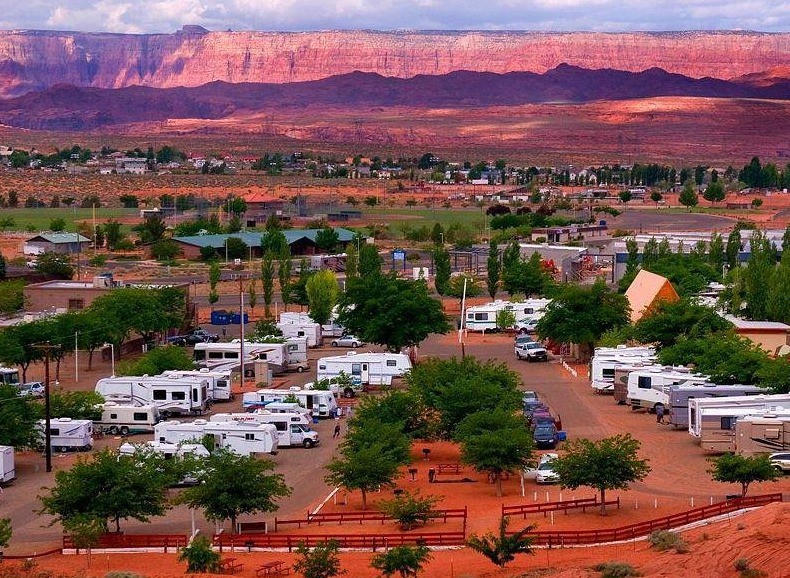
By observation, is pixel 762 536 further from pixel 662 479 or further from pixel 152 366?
pixel 152 366

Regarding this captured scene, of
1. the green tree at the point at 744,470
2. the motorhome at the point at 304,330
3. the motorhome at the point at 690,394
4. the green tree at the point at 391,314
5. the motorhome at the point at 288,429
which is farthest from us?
the motorhome at the point at 304,330

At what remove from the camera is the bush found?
22812 mm

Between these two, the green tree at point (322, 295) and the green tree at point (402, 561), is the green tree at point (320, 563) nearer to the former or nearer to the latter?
the green tree at point (402, 561)

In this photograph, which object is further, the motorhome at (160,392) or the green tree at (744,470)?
the motorhome at (160,392)

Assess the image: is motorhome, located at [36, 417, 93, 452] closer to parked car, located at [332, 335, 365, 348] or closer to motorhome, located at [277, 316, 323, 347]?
motorhome, located at [277, 316, 323, 347]

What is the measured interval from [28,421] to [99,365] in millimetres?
14594

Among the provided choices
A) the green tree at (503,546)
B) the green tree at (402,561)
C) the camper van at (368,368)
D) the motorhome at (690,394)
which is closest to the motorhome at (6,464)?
the green tree at (402,561)

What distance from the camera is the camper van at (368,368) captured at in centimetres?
4353

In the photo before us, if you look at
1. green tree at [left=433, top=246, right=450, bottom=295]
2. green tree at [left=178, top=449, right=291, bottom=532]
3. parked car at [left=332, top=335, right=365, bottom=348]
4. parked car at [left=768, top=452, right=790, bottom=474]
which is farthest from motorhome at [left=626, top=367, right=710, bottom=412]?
green tree at [left=433, top=246, right=450, bottom=295]

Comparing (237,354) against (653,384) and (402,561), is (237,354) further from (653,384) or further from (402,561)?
(402,561)

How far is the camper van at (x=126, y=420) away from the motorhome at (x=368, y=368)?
303 inches

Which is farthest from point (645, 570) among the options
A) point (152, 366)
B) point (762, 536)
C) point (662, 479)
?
point (152, 366)

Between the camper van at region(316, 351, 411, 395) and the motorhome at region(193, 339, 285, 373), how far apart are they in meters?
2.76

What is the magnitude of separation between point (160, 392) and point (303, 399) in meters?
3.65
